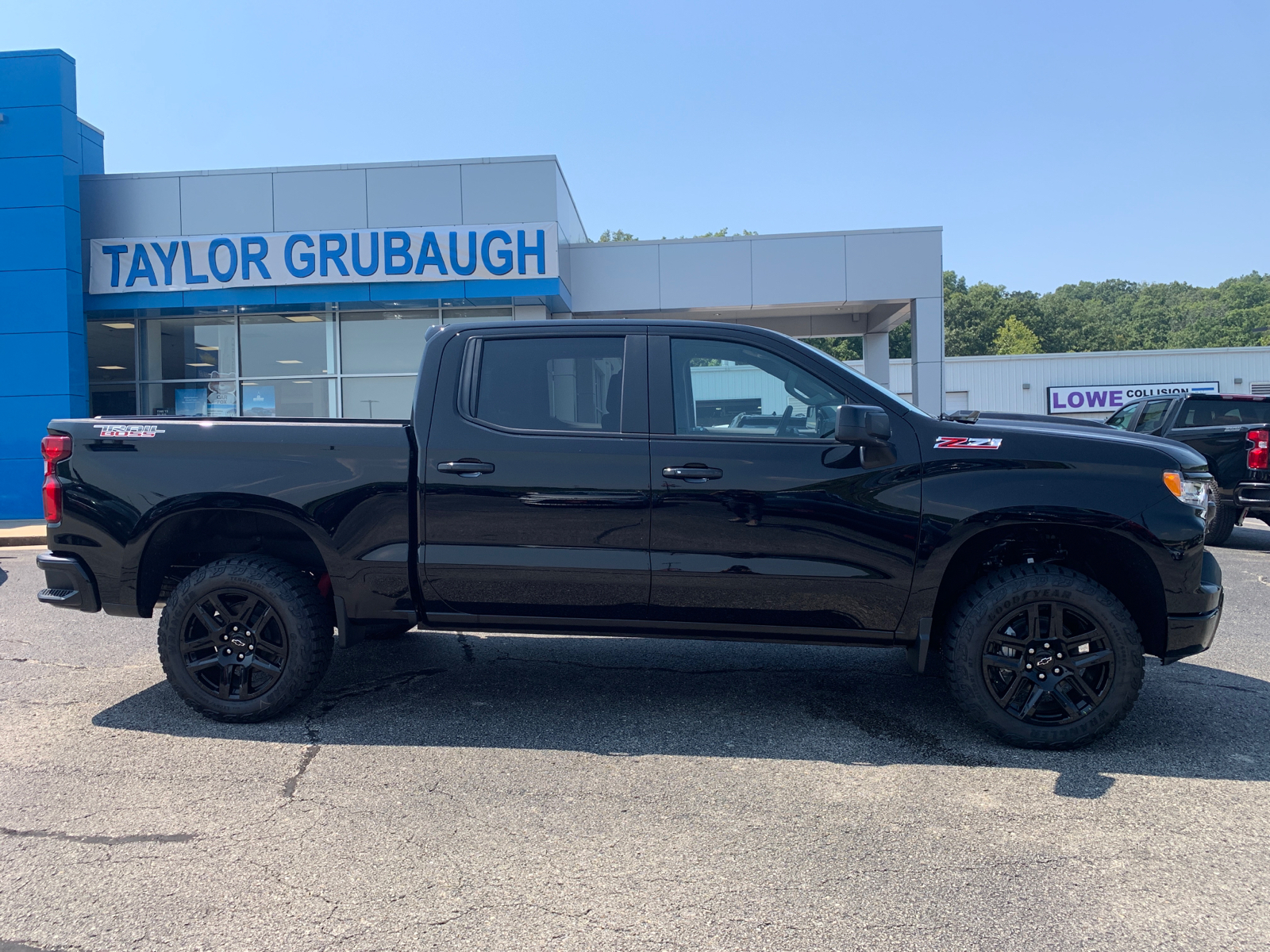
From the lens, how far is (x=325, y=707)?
4742mm

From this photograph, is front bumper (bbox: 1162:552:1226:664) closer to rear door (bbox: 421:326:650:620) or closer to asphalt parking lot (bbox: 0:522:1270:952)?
asphalt parking lot (bbox: 0:522:1270:952)

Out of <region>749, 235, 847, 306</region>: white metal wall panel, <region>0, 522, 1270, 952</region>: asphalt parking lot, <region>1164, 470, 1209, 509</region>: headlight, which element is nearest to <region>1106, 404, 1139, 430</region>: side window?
<region>749, 235, 847, 306</region>: white metal wall panel

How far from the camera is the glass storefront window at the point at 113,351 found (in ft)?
56.4

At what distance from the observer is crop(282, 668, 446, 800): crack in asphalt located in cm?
378

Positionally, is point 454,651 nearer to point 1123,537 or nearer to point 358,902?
point 358,902

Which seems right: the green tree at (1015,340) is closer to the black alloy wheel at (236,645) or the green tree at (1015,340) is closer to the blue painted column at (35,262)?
the blue painted column at (35,262)

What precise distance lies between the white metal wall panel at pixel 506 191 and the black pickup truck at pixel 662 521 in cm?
1184

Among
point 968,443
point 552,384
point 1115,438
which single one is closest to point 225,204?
point 552,384

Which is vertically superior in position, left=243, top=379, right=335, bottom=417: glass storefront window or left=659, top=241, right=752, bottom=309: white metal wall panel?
left=659, top=241, right=752, bottom=309: white metal wall panel

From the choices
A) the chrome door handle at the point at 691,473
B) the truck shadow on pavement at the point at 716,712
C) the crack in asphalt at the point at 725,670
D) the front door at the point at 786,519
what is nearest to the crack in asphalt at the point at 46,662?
the truck shadow on pavement at the point at 716,712

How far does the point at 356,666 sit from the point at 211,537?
124 centimetres

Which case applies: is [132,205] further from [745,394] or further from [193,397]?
[745,394]

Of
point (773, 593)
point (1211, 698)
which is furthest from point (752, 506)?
point (1211, 698)

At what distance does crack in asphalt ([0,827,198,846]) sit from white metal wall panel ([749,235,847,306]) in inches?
581
